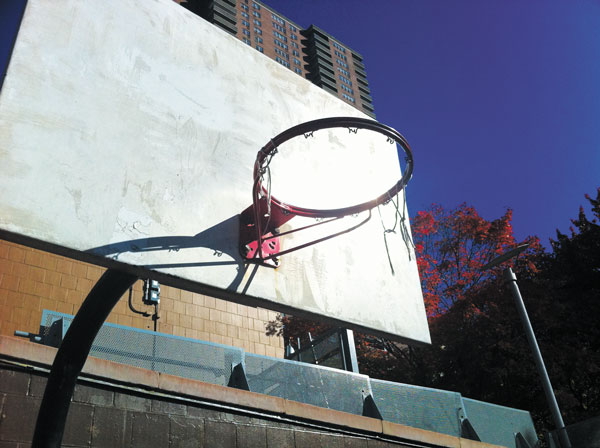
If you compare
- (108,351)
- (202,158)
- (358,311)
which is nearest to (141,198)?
(202,158)

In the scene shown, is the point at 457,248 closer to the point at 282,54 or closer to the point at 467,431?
the point at 467,431

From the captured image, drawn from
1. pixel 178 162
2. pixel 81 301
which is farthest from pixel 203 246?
pixel 81 301

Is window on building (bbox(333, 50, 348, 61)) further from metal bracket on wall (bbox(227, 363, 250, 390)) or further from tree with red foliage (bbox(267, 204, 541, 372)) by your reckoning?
metal bracket on wall (bbox(227, 363, 250, 390))

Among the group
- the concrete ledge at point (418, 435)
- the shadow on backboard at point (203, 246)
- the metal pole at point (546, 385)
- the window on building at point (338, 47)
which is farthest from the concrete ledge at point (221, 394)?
the window on building at point (338, 47)

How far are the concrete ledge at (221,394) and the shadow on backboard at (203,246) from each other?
3018 millimetres

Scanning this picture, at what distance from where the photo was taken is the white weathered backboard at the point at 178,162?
346cm

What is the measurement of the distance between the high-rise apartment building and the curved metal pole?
71.7 meters

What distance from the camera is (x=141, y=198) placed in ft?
12.6

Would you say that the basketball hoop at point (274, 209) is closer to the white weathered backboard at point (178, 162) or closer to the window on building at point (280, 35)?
the white weathered backboard at point (178, 162)

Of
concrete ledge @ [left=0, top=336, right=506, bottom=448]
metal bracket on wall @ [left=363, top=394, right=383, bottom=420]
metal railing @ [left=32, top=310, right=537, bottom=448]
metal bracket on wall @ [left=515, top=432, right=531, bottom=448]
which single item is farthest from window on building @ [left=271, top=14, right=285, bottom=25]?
concrete ledge @ [left=0, top=336, right=506, bottom=448]

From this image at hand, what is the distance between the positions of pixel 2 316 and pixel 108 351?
14.6ft

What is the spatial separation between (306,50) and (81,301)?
3077 inches

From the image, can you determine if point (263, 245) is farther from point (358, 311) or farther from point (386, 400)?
point (386, 400)

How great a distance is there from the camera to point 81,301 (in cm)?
1109
